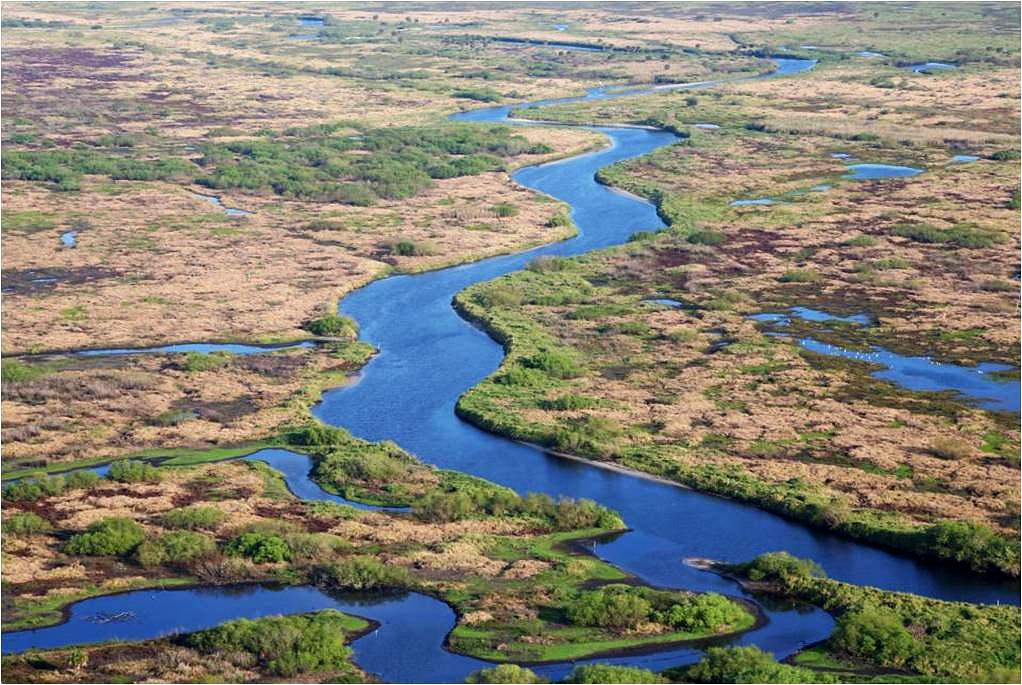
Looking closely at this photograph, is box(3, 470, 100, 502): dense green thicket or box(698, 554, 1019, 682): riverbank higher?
box(698, 554, 1019, 682): riverbank

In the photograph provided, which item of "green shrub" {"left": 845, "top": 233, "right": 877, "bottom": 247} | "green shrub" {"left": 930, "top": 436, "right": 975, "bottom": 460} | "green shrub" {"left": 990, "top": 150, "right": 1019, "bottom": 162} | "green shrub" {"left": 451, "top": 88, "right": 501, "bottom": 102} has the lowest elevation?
"green shrub" {"left": 930, "top": 436, "right": 975, "bottom": 460}

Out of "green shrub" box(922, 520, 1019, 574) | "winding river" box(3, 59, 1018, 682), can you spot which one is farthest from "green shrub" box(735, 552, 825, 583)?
"green shrub" box(922, 520, 1019, 574)

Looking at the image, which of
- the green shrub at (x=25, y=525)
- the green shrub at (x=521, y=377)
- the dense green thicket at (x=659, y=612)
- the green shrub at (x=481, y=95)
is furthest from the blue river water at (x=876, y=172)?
the green shrub at (x=25, y=525)

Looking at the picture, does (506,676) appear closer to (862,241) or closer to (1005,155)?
(862,241)

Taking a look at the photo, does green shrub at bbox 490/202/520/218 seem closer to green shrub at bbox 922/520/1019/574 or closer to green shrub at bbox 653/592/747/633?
green shrub at bbox 922/520/1019/574

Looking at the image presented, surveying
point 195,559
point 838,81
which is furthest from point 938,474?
point 838,81

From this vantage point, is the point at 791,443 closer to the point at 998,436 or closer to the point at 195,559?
the point at 998,436

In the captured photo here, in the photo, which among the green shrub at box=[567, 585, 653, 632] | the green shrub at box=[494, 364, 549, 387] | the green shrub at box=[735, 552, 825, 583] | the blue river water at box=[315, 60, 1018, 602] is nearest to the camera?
the green shrub at box=[567, 585, 653, 632]

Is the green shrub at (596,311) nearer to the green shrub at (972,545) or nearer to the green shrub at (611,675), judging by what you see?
the green shrub at (972,545)

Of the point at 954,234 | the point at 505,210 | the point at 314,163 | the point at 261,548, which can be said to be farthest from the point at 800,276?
the point at 314,163
